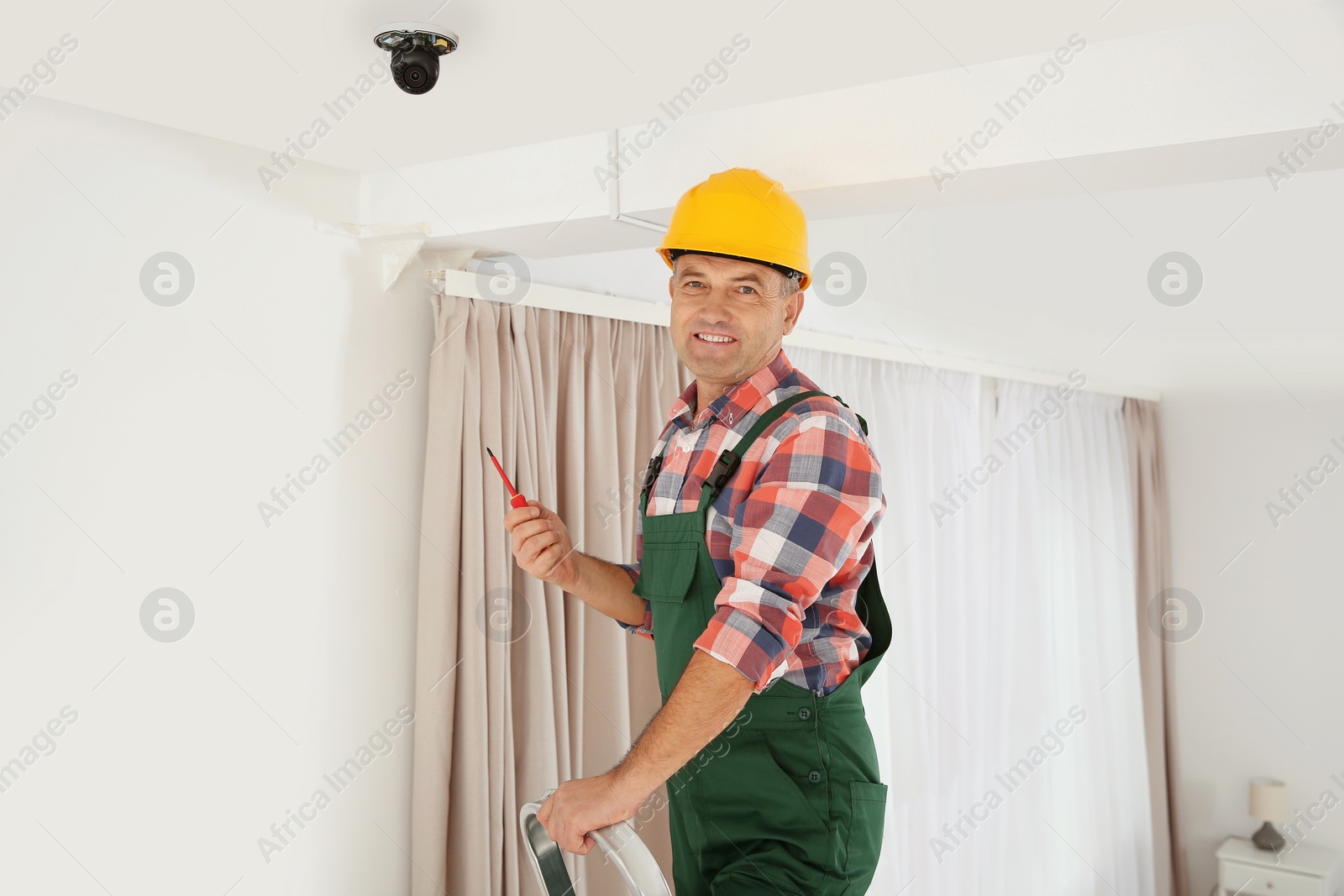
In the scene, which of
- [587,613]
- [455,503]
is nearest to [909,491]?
[587,613]

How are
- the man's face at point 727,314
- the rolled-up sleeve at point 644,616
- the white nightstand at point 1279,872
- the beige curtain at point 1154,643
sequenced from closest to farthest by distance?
the man's face at point 727,314, the rolled-up sleeve at point 644,616, the white nightstand at point 1279,872, the beige curtain at point 1154,643

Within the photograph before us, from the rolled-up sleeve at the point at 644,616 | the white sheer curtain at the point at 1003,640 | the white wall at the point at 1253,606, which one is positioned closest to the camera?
the rolled-up sleeve at the point at 644,616

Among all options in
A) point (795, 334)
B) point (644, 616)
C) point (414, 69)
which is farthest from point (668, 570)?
point (795, 334)

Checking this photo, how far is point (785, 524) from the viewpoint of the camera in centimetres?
128

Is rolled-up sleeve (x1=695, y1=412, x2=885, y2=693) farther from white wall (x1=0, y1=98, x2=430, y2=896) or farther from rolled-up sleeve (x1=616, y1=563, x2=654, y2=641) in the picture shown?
white wall (x1=0, y1=98, x2=430, y2=896)

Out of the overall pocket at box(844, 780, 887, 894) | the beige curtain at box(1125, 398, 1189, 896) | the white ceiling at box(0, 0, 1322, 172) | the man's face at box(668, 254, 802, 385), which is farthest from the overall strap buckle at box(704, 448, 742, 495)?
the beige curtain at box(1125, 398, 1189, 896)

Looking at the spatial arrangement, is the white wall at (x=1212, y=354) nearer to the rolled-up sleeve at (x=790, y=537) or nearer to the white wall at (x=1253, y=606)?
the white wall at (x=1253, y=606)

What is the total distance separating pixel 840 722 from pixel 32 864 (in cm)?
138

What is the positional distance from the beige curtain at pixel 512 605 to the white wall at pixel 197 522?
0.35 feet

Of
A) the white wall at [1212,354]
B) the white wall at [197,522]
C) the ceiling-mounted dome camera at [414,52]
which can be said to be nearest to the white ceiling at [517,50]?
the ceiling-mounted dome camera at [414,52]

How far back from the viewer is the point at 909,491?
3924mm

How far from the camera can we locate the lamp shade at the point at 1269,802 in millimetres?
4953

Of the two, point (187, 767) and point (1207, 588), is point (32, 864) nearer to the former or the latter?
point (187, 767)

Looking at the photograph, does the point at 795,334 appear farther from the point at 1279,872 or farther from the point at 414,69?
the point at 1279,872
